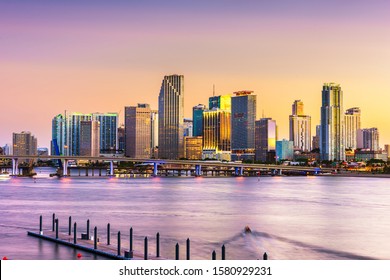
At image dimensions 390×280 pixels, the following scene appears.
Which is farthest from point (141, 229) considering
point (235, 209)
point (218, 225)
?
point (235, 209)

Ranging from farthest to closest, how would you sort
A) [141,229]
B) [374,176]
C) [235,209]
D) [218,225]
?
[374,176]
[235,209]
[218,225]
[141,229]

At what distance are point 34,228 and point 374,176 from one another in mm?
172197

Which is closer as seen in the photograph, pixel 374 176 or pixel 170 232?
pixel 170 232

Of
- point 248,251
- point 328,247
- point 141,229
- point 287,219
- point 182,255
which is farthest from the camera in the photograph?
point 287,219

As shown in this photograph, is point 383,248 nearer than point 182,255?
No

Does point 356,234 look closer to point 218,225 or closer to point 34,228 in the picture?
point 218,225

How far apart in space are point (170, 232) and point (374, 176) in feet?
555
